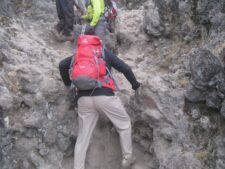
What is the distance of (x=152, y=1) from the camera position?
9.76 metres

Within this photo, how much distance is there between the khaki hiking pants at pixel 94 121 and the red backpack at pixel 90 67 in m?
0.31

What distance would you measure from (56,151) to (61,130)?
16.4 inches

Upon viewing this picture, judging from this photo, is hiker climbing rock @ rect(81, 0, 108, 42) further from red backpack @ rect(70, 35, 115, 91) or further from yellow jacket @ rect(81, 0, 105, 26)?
red backpack @ rect(70, 35, 115, 91)

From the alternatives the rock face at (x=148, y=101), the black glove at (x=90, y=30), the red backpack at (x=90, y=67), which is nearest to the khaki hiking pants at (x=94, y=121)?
the red backpack at (x=90, y=67)

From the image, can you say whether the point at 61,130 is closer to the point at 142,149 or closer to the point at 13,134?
the point at 13,134

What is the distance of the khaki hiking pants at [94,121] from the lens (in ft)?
22.4

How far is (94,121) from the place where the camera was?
7000 mm

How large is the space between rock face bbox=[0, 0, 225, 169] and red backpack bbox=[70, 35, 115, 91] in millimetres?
952

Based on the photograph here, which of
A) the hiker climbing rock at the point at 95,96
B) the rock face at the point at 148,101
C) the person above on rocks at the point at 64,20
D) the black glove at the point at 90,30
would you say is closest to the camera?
the rock face at the point at 148,101

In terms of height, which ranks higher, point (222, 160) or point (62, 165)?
point (222, 160)

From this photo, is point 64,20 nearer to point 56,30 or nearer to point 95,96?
point 56,30

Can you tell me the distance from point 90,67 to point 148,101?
1.37 meters

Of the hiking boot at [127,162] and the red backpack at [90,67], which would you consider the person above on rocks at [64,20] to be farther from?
the hiking boot at [127,162]

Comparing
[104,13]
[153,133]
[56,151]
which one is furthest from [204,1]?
[56,151]
